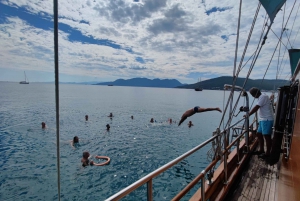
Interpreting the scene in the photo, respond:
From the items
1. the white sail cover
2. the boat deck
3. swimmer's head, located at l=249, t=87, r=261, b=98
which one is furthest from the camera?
swimmer's head, located at l=249, t=87, r=261, b=98

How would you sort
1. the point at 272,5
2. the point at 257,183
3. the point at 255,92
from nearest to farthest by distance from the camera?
the point at 272,5, the point at 257,183, the point at 255,92

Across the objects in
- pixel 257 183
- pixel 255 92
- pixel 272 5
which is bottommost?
pixel 257 183

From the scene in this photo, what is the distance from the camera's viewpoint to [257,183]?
403 cm

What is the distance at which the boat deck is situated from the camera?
3531 mm

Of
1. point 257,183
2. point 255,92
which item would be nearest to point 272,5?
point 255,92

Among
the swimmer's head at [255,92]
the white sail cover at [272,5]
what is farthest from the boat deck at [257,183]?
the white sail cover at [272,5]

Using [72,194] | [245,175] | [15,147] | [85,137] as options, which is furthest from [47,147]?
[245,175]

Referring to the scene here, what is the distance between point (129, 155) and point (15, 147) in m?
10.2

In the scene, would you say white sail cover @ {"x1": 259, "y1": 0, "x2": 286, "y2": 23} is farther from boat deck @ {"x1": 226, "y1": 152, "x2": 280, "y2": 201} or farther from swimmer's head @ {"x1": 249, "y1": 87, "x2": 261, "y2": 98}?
boat deck @ {"x1": 226, "y1": 152, "x2": 280, "y2": 201}

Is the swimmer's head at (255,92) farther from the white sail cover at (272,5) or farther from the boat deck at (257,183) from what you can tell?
the white sail cover at (272,5)

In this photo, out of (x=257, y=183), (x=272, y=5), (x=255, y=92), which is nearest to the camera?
(x=272, y=5)

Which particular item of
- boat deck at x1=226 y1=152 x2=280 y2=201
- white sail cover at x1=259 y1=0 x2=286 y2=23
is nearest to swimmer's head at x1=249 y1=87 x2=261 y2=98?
boat deck at x1=226 y1=152 x2=280 y2=201

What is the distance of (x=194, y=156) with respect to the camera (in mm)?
13242

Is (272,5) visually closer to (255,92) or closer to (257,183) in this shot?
(255,92)
